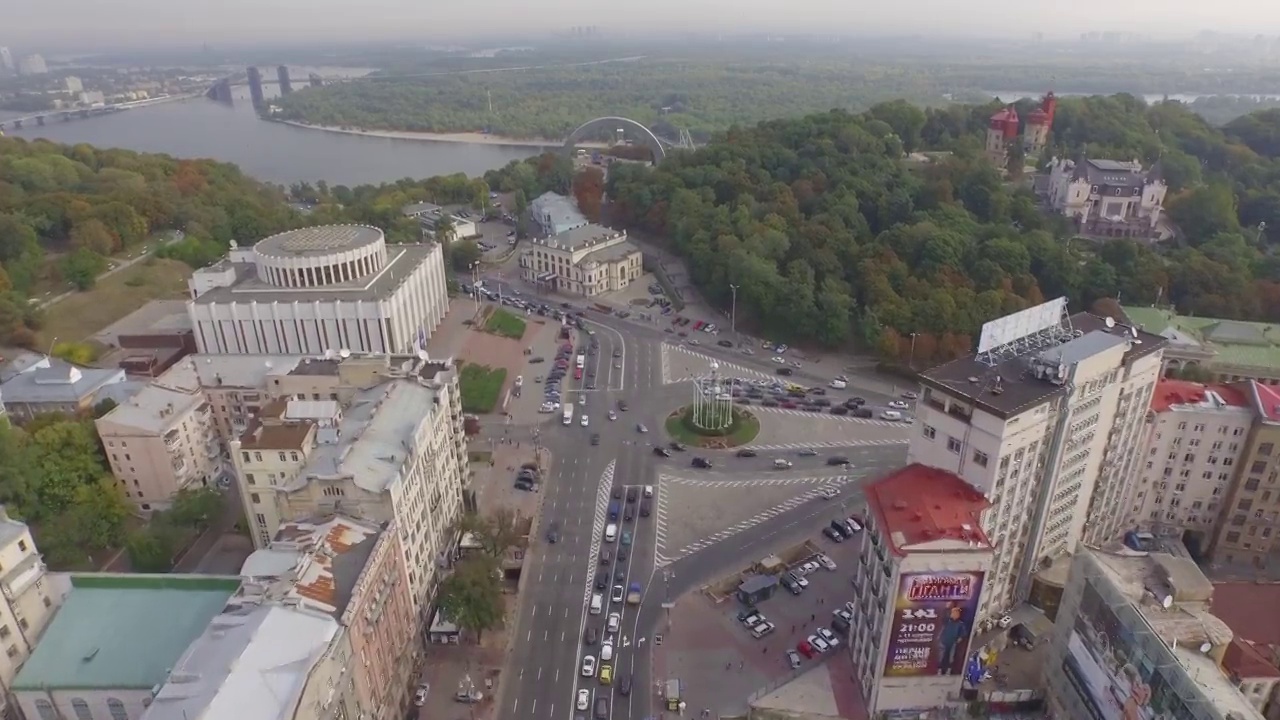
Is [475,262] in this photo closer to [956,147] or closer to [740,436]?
[740,436]

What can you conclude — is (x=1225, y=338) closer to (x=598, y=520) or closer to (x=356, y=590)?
(x=598, y=520)

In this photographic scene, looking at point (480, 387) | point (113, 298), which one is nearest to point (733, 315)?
point (480, 387)

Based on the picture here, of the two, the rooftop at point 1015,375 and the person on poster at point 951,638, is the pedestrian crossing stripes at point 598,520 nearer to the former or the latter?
the person on poster at point 951,638

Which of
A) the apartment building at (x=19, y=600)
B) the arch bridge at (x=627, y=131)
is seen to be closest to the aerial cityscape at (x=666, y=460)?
the apartment building at (x=19, y=600)

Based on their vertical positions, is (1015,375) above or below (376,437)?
above

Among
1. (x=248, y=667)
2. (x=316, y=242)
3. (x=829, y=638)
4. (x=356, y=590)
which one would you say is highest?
(x=316, y=242)

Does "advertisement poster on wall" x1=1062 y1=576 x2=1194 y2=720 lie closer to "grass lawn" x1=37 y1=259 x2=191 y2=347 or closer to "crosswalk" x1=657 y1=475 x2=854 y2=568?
"crosswalk" x1=657 y1=475 x2=854 y2=568

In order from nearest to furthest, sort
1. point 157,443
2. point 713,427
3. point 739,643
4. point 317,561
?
point 317,561
point 739,643
point 157,443
point 713,427
